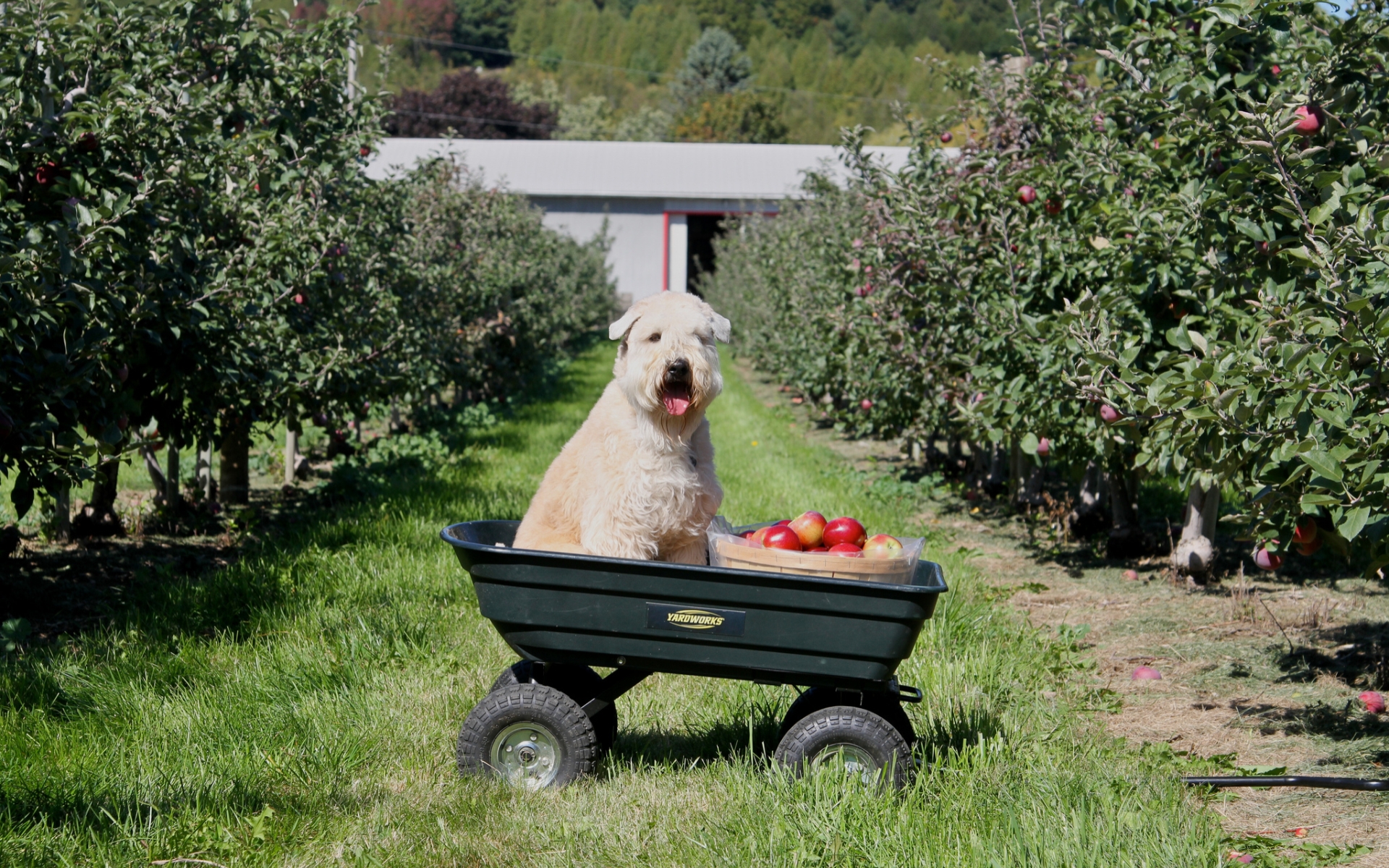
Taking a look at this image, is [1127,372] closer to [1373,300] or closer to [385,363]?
[1373,300]

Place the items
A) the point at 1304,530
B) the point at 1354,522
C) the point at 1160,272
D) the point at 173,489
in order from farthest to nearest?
the point at 173,489 < the point at 1160,272 < the point at 1304,530 < the point at 1354,522

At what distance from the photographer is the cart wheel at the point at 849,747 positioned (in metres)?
3.17

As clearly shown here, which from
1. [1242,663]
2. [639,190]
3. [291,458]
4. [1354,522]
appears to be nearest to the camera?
[1354,522]

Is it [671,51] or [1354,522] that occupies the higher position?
[671,51]

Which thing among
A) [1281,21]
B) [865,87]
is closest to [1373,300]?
[1281,21]

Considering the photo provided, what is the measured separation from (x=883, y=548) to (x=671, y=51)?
10513cm

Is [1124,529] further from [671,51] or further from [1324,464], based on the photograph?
[671,51]

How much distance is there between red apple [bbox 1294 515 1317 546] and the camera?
3594 millimetres

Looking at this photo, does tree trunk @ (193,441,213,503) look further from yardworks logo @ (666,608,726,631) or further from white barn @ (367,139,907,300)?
white barn @ (367,139,907,300)

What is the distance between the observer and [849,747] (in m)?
3.23

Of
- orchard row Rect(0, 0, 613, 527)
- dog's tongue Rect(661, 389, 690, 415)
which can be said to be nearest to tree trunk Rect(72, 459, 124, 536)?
orchard row Rect(0, 0, 613, 527)

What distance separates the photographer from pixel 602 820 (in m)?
3.14

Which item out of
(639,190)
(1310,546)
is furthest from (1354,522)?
(639,190)

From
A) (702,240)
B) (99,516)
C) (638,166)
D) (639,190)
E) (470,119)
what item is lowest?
(99,516)
